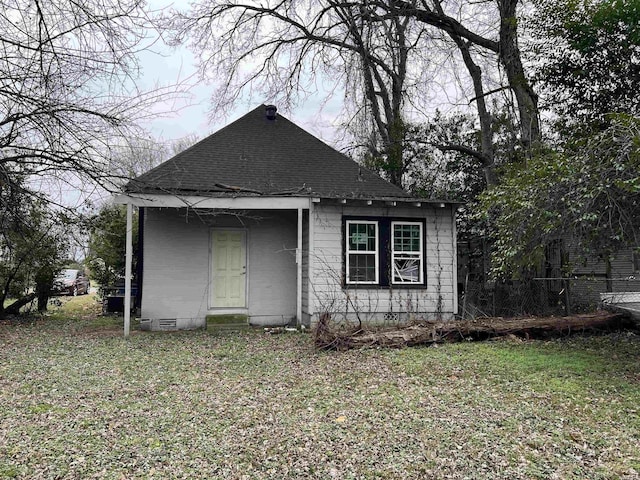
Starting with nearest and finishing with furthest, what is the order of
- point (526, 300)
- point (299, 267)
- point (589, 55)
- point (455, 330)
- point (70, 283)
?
point (455, 330), point (299, 267), point (589, 55), point (526, 300), point (70, 283)

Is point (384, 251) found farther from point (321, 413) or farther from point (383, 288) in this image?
point (321, 413)

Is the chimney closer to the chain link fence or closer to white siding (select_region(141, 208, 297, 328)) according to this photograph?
white siding (select_region(141, 208, 297, 328))

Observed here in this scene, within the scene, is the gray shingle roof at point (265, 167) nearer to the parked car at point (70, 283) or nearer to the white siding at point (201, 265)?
the white siding at point (201, 265)

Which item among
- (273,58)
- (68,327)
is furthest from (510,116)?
(68,327)

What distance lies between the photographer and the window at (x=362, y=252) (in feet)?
35.8

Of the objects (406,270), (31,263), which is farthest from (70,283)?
(406,270)

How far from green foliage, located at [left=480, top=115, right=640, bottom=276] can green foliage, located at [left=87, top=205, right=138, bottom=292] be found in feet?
36.5

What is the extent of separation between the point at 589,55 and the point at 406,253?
6.09m

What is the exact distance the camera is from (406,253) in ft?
36.7

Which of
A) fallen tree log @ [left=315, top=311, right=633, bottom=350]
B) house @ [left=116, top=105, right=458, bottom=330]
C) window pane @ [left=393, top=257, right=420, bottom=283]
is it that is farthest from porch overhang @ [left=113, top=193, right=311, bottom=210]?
fallen tree log @ [left=315, top=311, right=633, bottom=350]

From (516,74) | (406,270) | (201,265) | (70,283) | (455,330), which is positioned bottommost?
(455,330)

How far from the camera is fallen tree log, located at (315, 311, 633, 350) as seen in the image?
8.38m

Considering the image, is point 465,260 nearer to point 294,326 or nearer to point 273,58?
point 294,326

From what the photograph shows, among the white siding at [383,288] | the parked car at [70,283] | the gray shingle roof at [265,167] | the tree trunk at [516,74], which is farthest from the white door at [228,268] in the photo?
the tree trunk at [516,74]
